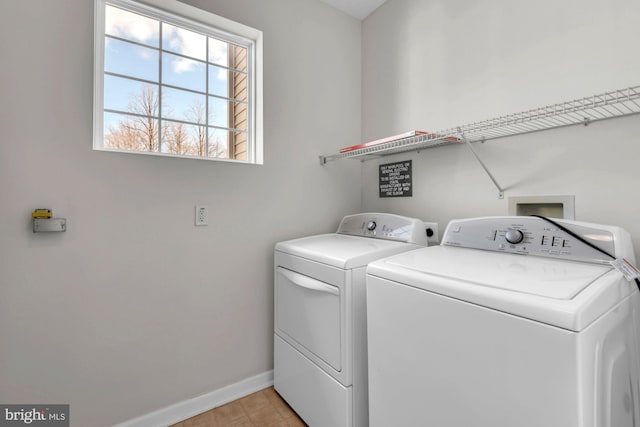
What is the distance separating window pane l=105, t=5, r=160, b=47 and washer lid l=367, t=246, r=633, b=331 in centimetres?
175

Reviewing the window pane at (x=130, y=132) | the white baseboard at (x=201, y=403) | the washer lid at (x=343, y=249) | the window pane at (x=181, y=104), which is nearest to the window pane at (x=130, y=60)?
the window pane at (x=181, y=104)

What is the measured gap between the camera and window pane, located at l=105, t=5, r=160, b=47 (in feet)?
5.02

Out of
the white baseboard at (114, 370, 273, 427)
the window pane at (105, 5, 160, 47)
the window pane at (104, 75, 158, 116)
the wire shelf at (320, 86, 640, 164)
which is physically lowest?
the white baseboard at (114, 370, 273, 427)

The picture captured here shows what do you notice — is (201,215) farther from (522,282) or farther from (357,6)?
(357,6)

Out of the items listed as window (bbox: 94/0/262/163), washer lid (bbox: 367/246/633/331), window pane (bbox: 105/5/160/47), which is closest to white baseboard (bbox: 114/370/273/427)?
washer lid (bbox: 367/246/633/331)

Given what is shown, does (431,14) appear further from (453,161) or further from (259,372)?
(259,372)

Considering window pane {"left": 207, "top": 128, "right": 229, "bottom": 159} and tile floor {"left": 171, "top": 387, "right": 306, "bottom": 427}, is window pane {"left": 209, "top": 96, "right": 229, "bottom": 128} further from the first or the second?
tile floor {"left": 171, "top": 387, "right": 306, "bottom": 427}

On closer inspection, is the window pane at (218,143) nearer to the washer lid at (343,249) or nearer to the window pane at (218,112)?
the window pane at (218,112)

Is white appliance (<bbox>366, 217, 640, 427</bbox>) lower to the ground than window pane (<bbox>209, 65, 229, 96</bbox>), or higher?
lower

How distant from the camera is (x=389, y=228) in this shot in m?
1.71

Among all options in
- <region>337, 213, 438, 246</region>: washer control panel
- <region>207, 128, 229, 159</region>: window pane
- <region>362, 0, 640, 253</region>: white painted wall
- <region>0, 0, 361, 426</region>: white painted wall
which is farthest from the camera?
<region>207, 128, 229, 159</region>: window pane

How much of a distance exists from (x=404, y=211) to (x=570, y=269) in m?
1.11

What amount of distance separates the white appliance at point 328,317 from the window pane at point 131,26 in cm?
139

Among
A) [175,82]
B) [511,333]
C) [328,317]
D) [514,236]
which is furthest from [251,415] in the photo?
[175,82]
